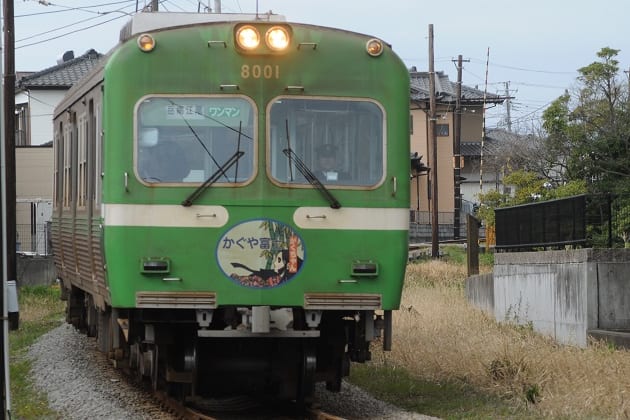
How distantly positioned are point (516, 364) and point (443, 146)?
142 feet

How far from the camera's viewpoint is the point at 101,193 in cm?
972

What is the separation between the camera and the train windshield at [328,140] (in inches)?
368

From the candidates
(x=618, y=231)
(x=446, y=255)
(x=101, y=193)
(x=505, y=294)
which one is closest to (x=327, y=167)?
(x=101, y=193)

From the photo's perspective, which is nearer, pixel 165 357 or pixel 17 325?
pixel 165 357

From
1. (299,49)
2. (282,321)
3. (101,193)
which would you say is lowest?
(282,321)

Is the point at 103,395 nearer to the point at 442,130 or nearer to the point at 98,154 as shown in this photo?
the point at 98,154

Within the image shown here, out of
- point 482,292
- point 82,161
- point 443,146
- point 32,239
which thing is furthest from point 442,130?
point 82,161

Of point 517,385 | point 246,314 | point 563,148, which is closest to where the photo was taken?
point 246,314

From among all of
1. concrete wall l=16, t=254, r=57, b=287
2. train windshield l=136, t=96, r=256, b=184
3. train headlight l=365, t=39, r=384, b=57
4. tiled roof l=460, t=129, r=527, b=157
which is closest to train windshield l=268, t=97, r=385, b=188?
train windshield l=136, t=96, r=256, b=184

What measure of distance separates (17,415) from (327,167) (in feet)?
12.3

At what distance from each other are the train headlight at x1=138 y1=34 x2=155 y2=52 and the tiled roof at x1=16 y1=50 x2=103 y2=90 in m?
38.9

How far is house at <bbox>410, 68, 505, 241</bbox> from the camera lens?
5206 cm

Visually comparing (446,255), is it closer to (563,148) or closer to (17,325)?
(563,148)

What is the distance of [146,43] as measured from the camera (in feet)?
30.5
